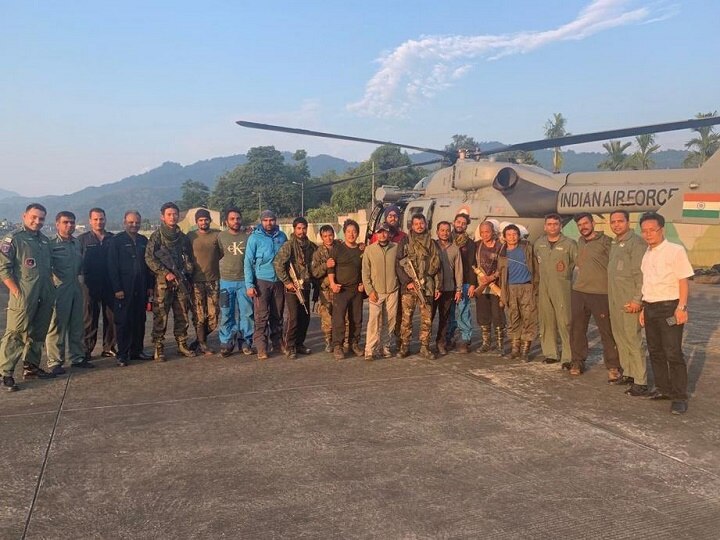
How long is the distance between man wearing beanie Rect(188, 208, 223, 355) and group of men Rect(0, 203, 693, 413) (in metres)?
0.01

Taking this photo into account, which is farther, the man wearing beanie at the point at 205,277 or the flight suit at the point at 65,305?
the man wearing beanie at the point at 205,277

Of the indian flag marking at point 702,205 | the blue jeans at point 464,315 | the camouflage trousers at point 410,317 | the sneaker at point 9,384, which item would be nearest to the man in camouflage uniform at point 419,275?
the camouflage trousers at point 410,317

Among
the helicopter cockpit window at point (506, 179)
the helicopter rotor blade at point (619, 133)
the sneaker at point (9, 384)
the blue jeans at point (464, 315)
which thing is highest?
the helicopter rotor blade at point (619, 133)

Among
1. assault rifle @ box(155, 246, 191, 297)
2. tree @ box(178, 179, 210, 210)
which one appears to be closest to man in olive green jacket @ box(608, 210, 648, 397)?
assault rifle @ box(155, 246, 191, 297)

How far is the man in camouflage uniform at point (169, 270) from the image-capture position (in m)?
6.43

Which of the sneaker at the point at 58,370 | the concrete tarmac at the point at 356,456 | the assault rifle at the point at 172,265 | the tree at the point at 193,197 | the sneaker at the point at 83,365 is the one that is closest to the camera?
the concrete tarmac at the point at 356,456

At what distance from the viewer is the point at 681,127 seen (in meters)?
8.66

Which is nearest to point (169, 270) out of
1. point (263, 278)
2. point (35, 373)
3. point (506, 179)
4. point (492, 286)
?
point (263, 278)

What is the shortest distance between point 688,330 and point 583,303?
3.57m

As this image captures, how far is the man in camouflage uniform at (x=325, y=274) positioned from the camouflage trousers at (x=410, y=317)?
3.25ft

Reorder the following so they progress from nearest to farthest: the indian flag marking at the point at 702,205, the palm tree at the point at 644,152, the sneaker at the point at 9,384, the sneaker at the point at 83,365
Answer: the sneaker at the point at 9,384 < the sneaker at the point at 83,365 < the indian flag marking at the point at 702,205 < the palm tree at the point at 644,152

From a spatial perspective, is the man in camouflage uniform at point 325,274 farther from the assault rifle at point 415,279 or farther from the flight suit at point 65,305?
the flight suit at point 65,305

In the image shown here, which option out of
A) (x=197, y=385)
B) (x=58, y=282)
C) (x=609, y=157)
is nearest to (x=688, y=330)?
(x=197, y=385)

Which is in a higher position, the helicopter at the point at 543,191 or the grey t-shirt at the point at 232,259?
the helicopter at the point at 543,191
